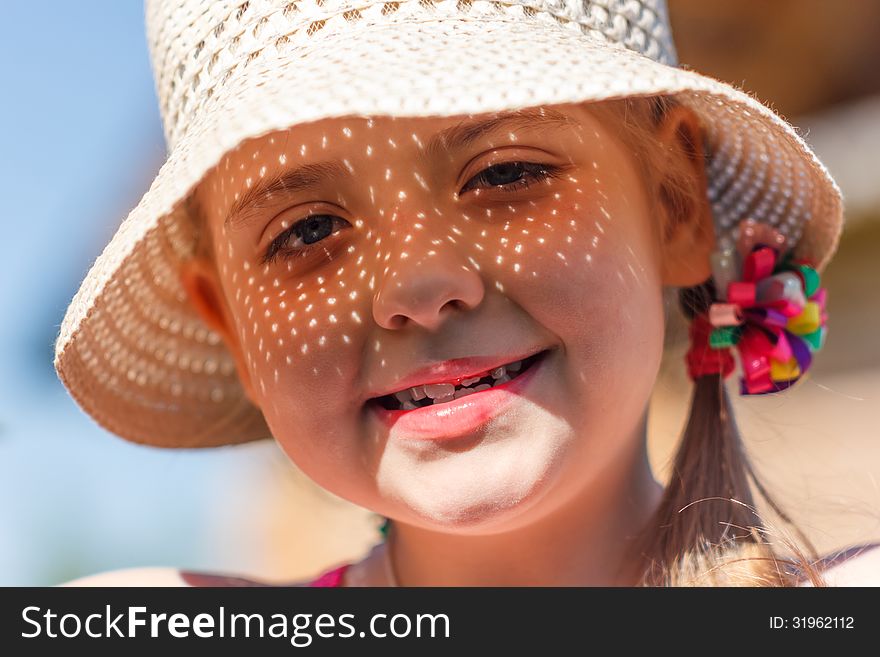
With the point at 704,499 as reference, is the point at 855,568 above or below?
below

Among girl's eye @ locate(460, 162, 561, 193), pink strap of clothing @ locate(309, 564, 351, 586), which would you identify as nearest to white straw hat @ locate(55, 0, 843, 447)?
girl's eye @ locate(460, 162, 561, 193)

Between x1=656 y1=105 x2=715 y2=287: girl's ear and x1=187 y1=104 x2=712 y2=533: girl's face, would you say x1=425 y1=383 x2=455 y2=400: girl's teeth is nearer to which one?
x1=187 y1=104 x2=712 y2=533: girl's face

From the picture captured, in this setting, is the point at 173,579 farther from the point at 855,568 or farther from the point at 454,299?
the point at 855,568

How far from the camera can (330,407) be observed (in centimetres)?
106

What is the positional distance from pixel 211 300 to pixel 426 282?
53cm

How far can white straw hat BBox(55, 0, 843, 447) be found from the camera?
824 mm

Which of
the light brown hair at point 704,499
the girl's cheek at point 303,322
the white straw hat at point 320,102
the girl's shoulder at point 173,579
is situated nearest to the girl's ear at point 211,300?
the white straw hat at point 320,102

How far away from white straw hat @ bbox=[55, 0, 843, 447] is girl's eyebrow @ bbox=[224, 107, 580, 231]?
0.29 ft

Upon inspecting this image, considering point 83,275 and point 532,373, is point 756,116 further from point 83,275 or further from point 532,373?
point 83,275

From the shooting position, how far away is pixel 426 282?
→ 0.94 m

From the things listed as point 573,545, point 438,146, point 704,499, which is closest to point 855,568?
point 704,499

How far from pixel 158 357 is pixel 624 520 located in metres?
0.79

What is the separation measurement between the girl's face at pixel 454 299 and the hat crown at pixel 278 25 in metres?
0.09
